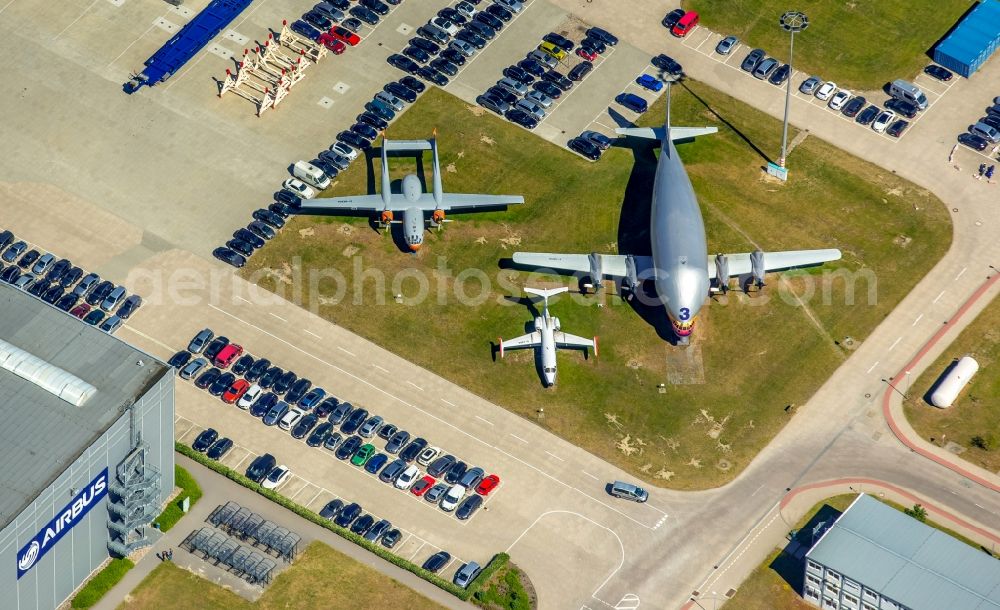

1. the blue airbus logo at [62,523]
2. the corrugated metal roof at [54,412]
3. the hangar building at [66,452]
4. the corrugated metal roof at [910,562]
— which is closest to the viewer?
the hangar building at [66,452]

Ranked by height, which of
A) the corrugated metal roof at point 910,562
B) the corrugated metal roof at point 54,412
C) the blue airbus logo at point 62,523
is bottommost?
the blue airbus logo at point 62,523

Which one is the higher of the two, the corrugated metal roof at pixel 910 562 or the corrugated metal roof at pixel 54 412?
the corrugated metal roof at pixel 910 562

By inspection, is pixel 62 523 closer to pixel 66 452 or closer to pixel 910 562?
pixel 66 452

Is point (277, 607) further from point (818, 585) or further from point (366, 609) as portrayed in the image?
point (818, 585)

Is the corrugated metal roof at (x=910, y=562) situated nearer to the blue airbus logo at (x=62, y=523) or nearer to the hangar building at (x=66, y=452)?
the hangar building at (x=66, y=452)

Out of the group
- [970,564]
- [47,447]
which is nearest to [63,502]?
[47,447]

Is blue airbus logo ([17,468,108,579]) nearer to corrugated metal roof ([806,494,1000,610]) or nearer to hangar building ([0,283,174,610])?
hangar building ([0,283,174,610])

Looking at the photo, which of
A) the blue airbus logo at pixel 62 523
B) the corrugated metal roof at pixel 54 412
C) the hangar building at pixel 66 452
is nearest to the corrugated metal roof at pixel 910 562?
the hangar building at pixel 66 452

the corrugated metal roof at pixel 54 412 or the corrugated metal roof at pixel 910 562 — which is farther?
the corrugated metal roof at pixel 910 562
